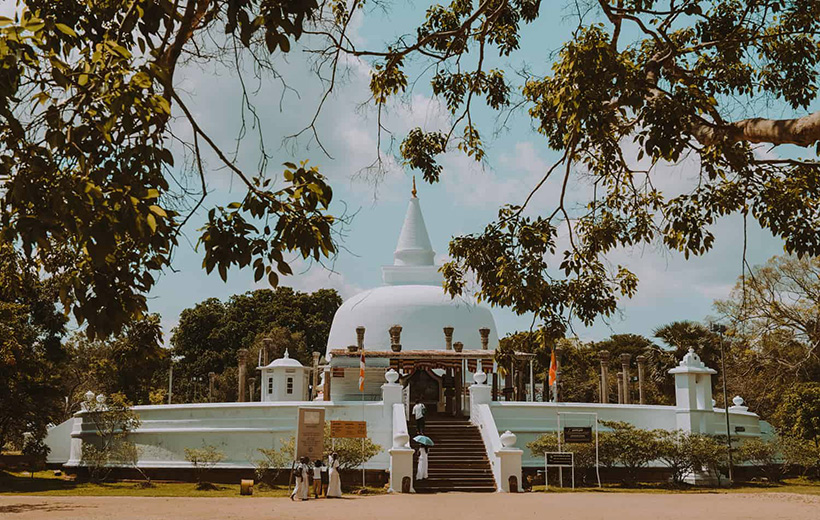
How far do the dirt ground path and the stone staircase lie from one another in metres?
1.39

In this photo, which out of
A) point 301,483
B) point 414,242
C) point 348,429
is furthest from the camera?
point 414,242

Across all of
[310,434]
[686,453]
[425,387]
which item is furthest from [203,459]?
[686,453]

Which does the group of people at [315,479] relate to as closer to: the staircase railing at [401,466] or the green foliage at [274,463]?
the staircase railing at [401,466]

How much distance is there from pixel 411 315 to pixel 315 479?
40.8 feet

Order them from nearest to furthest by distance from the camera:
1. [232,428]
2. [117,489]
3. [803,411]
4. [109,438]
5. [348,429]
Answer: [348,429] < [117,489] < [232,428] < [109,438] < [803,411]

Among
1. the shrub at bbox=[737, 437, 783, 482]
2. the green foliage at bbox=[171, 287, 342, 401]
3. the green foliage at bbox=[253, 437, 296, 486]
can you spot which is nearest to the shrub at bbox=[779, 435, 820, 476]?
the shrub at bbox=[737, 437, 783, 482]

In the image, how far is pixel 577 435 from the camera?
21500 mm

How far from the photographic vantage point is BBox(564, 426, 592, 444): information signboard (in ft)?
70.4

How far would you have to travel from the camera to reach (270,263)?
6480 millimetres

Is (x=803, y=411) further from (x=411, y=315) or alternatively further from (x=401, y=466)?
(x=401, y=466)

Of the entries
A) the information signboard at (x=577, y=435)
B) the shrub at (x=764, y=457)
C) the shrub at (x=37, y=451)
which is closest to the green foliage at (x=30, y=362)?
the shrub at (x=37, y=451)

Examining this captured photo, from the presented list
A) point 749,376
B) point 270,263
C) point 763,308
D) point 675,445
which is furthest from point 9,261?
point 749,376

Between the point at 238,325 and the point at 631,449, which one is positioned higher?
the point at 238,325

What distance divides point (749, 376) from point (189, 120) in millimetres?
28995
